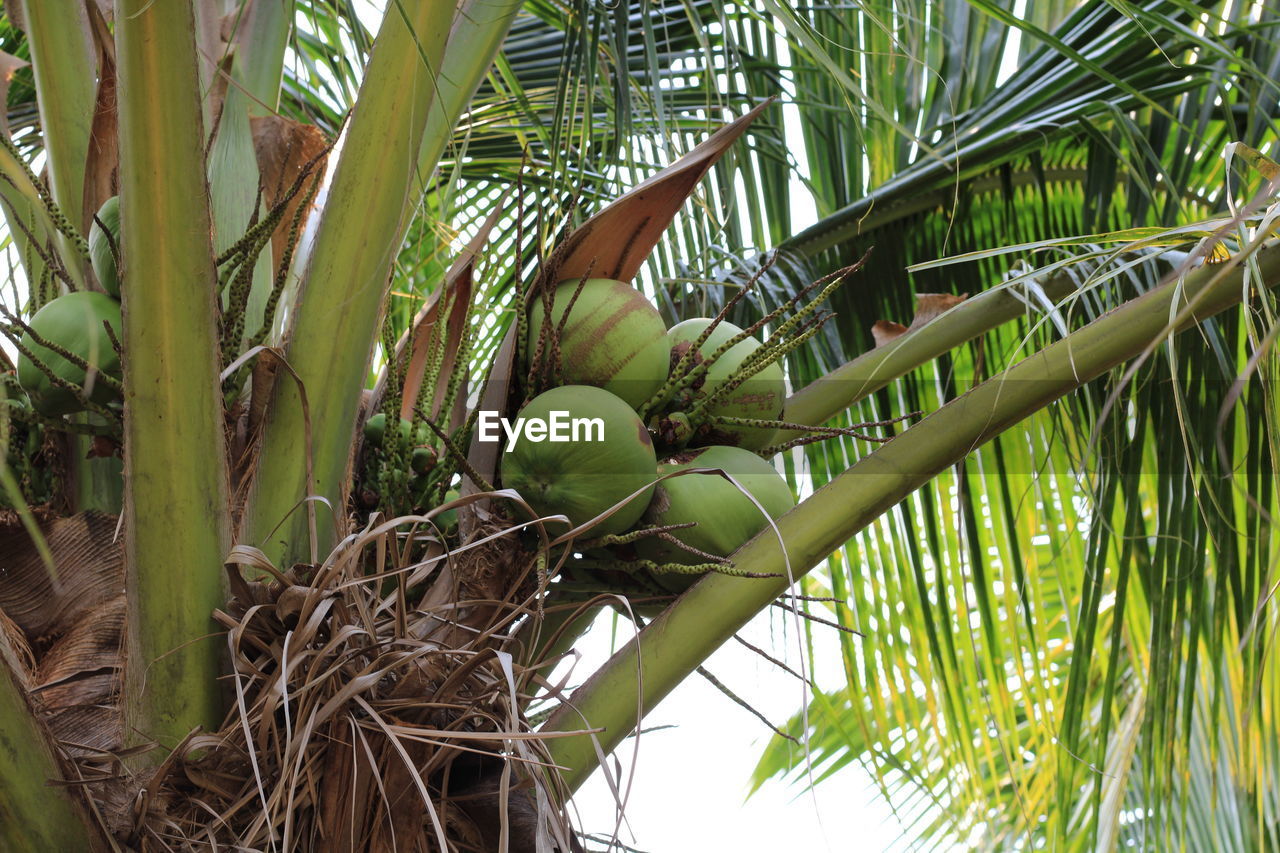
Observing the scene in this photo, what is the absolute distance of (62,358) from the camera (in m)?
0.95

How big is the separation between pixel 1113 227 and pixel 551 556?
4.17 ft

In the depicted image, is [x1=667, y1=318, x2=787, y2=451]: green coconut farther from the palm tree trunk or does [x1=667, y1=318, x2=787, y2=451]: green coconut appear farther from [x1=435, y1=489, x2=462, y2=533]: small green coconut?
the palm tree trunk

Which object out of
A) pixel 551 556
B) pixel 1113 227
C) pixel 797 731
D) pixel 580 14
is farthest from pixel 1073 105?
pixel 797 731

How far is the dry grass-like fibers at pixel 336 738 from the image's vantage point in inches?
31.7

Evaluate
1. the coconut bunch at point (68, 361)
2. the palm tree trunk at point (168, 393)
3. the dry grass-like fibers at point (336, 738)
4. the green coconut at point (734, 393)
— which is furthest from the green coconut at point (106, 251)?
the green coconut at point (734, 393)

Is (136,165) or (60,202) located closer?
(136,165)

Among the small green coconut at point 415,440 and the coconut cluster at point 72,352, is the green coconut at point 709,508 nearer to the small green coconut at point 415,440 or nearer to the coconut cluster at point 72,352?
the small green coconut at point 415,440

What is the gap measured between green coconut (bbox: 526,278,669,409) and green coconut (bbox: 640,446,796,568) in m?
0.08

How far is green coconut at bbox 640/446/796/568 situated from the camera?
98 cm

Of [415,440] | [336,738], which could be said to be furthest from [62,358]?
[336,738]

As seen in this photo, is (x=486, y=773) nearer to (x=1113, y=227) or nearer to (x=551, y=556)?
(x=551, y=556)

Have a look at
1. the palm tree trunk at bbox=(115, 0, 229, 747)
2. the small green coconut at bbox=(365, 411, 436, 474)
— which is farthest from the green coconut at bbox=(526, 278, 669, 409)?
the palm tree trunk at bbox=(115, 0, 229, 747)

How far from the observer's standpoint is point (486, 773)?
36.0 inches

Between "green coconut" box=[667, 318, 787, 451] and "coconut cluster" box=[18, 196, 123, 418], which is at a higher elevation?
"coconut cluster" box=[18, 196, 123, 418]
